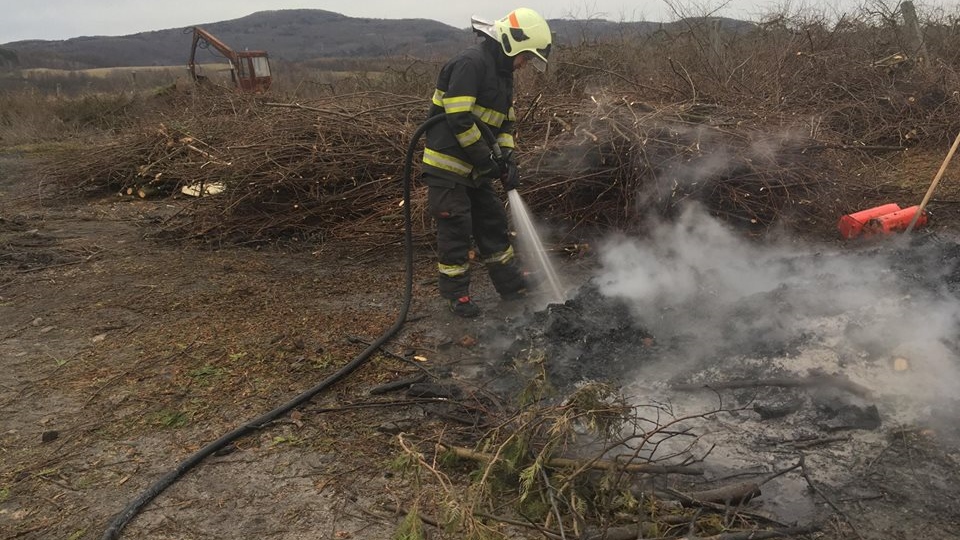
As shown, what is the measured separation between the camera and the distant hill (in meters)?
54.2

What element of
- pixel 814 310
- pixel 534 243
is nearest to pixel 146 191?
pixel 534 243

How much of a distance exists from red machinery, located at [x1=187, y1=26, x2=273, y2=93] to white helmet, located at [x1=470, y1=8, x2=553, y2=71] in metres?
12.1

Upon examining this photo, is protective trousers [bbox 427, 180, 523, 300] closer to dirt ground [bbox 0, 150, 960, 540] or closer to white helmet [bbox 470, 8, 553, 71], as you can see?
dirt ground [bbox 0, 150, 960, 540]

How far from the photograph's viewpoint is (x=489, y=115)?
4363 mm

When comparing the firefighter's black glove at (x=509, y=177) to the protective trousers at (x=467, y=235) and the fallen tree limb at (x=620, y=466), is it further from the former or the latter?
the fallen tree limb at (x=620, y=466)

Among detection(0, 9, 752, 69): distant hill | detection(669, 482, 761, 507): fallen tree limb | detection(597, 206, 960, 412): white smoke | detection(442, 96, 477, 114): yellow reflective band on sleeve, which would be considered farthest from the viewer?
detection(0, 9, 752, 69): distant hill

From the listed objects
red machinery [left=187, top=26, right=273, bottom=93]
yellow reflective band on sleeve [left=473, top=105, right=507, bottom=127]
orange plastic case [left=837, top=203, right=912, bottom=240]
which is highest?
red machinery [left=187, top=26, right=273, bottom=93]

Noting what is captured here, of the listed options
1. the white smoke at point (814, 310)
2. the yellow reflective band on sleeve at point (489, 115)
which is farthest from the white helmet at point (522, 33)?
the white smoke at point (814, 310)

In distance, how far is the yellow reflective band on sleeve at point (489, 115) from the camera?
430cm

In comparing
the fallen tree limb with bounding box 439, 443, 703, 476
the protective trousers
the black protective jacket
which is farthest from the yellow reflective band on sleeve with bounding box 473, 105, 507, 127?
the fallen tree limb with bounding box 439, 443, 703, 476

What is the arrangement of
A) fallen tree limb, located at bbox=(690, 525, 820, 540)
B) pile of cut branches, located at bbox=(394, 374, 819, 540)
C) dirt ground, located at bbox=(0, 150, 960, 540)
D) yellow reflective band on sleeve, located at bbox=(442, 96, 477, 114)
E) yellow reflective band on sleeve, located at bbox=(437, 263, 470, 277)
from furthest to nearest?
yellow reflective band on sleeve, located at bbox=(437, 263, 470, 277) < yellow reflective band on sleeve, located at bbox=(442, 96, 477, 114) < dirt ground, located at bbox=(0, 150, 960, 540) < pile of cut branches, located at bbox=(394, 374, 819, 540) < fallen tree limb, located at bbox=(690, 525, 820, 540)

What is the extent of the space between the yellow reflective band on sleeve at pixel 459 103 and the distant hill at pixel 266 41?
4656 cm

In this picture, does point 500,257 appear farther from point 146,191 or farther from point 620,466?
point 146,191

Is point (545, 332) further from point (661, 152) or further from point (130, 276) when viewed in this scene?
point (130, 276)
